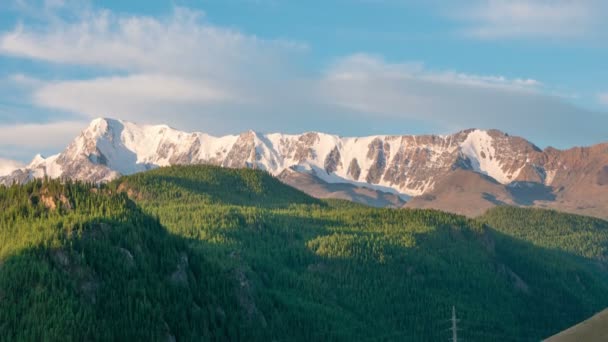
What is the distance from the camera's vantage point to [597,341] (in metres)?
112

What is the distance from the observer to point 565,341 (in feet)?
361

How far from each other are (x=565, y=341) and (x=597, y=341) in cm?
373

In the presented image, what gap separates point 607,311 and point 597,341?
12.7 ft

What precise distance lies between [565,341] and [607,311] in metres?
6.78

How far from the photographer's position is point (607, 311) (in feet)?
374
